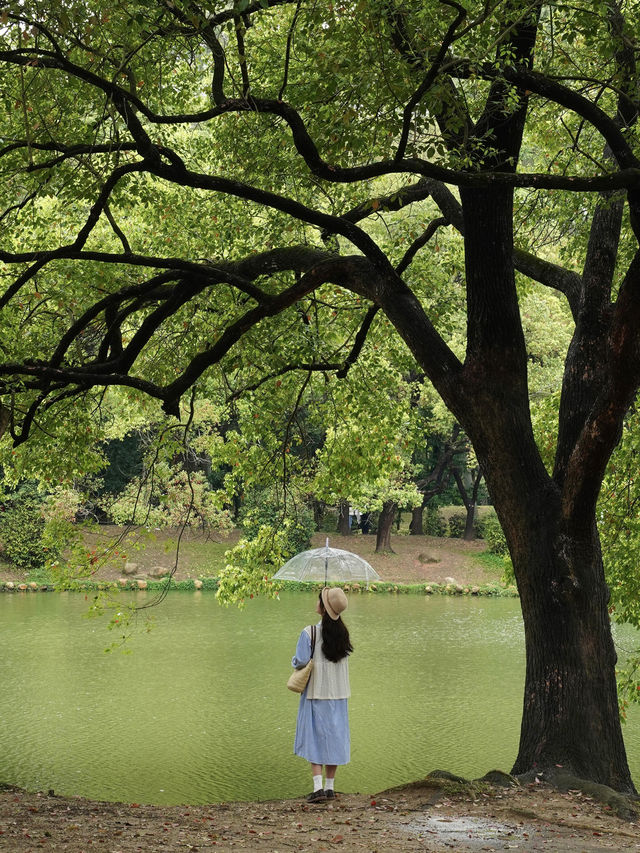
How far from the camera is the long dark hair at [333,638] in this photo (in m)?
7.02

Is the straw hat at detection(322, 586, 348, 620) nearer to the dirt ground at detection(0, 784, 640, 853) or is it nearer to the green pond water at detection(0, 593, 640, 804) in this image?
the dirt ground at detection(0, 784, 640, 853)

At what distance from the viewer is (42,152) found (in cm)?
857

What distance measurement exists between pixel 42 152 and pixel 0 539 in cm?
2236

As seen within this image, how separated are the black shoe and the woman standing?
0.11 meters

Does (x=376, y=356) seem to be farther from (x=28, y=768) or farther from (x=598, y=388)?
(x=28, y=768)

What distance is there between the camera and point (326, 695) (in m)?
7.04

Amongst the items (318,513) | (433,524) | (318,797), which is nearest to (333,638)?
(318,797)

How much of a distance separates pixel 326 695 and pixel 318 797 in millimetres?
732

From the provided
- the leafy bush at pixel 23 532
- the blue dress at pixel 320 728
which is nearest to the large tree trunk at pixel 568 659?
the blue dress at pixel 320 728

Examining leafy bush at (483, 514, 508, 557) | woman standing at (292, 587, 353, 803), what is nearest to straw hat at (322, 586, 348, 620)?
woman standing at (292, 587, 353, 803)

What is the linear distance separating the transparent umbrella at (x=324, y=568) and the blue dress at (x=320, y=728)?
2.93 metres

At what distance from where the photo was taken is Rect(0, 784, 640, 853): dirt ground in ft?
16.9

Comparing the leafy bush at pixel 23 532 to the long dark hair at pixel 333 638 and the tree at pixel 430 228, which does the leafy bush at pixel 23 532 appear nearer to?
the tree at pixel 430 228

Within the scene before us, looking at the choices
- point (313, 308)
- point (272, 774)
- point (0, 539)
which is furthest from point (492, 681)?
point (0, 539)
